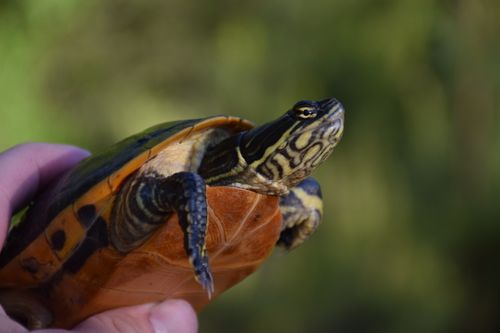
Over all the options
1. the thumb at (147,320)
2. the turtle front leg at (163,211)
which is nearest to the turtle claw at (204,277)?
the turtle front leg at (163,211)

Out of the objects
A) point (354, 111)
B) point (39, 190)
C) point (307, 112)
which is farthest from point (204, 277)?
point (354, 111)

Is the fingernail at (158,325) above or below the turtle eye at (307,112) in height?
below

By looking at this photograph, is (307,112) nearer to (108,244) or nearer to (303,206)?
(303,206)

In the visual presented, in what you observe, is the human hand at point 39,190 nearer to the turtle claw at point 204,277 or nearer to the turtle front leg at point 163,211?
the turtle front leg at point 163,211

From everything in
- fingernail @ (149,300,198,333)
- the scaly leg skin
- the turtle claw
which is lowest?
fingernail @ (149,300,198,333)

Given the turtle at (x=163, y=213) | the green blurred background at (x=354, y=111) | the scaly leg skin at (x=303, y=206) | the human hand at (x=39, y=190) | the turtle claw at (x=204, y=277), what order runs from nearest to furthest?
the turtle claw at (x=204, y=277)
the turtle at (x=163, y=213)
the human hand at (x=39, y=190)
the scaly leg skin at (x=303, y=206)
the green blurred background at (x=354, y=111)

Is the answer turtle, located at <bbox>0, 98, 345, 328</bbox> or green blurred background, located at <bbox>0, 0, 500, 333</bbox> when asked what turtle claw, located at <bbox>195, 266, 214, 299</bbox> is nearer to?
turtle, located at <bbox>0, 98, 345, 328</bbox>

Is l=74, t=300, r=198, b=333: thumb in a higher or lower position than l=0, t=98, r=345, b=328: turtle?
lower

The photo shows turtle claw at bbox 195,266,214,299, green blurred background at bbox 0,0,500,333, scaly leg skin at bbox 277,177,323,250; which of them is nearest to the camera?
turtle claw at bbox 195,266,214,299

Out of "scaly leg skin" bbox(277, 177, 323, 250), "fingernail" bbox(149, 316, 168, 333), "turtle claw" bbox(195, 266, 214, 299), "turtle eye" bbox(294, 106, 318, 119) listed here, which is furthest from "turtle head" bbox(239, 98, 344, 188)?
"fingernail" bbox(149, 316, 168, 333)
